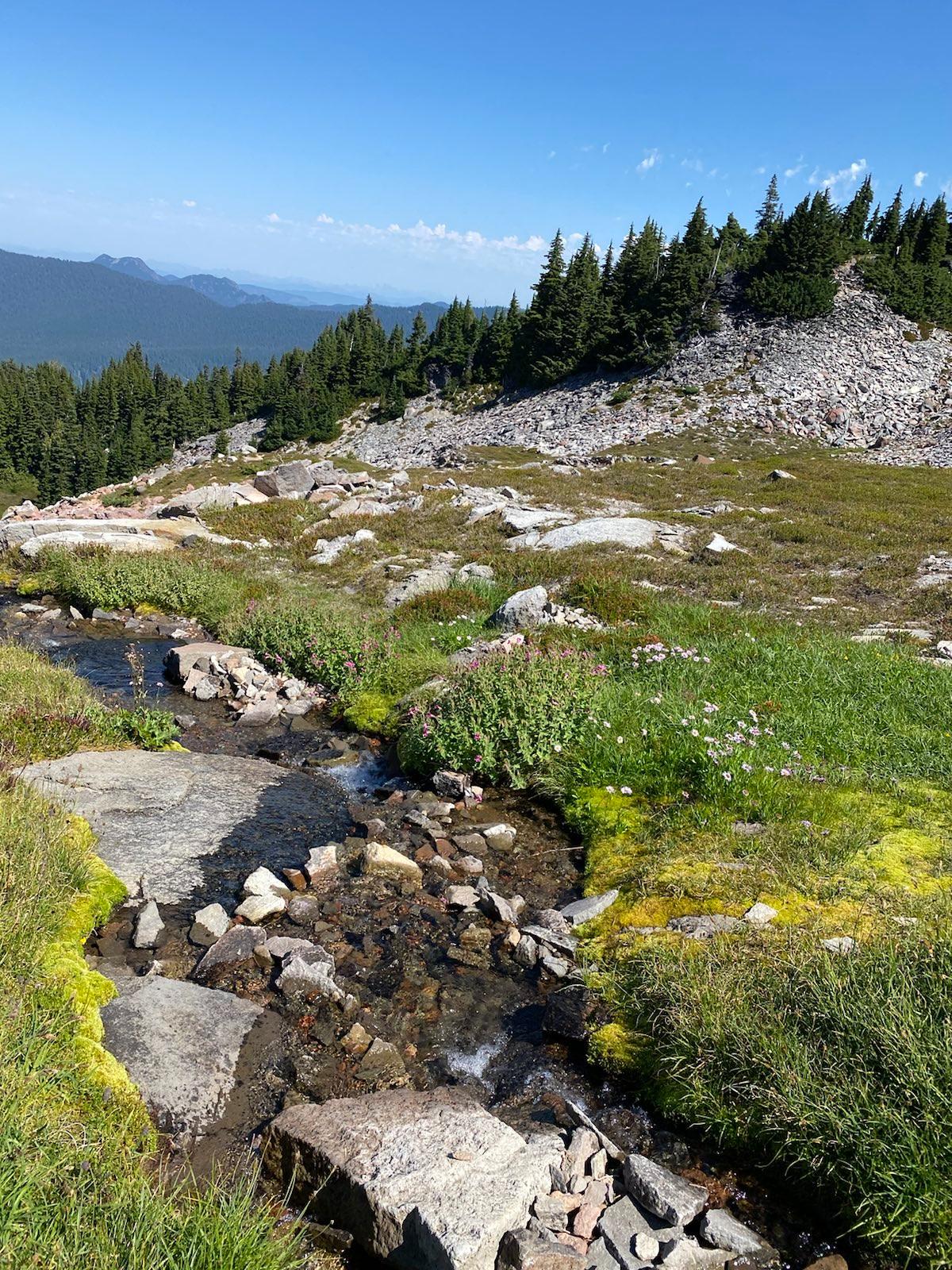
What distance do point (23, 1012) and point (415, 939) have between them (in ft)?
10.5

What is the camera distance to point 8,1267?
9.04ft

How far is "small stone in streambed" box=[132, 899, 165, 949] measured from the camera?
631 centimetres

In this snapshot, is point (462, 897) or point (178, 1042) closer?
point (178, 1042)

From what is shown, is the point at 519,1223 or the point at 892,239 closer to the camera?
the point at 519,1223

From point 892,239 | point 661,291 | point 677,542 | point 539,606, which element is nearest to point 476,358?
point 661,291

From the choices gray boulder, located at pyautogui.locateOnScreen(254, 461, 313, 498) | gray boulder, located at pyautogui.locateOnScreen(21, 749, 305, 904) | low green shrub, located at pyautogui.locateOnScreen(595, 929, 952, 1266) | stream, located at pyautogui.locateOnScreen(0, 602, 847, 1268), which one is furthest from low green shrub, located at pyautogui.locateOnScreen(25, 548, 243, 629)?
gray boulder, located at pyautogui.locateOnScreen(254, 461, 313, 498)

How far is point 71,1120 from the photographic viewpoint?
12.6 feet

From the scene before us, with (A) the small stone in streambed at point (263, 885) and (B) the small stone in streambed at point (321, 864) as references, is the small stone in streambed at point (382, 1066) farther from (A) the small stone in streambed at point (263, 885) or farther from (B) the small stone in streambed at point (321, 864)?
(B) the small stone in streambed at point (321, 864)

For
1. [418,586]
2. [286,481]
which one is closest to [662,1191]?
[418,586]

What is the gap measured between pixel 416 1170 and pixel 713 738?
5.71 metres

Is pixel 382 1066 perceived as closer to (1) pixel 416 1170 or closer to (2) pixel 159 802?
(1) pixel 416 1170

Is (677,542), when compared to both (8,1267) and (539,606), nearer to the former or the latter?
(539,606)

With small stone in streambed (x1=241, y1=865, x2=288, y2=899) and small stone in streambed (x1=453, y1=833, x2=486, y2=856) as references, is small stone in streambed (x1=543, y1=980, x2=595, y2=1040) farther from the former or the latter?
small stone in streambed (x1=241, y1=865, x2=288, y2=899)

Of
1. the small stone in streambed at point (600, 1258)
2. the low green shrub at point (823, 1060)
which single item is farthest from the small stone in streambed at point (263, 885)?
the small stone in streambed at point (600, 1258)
